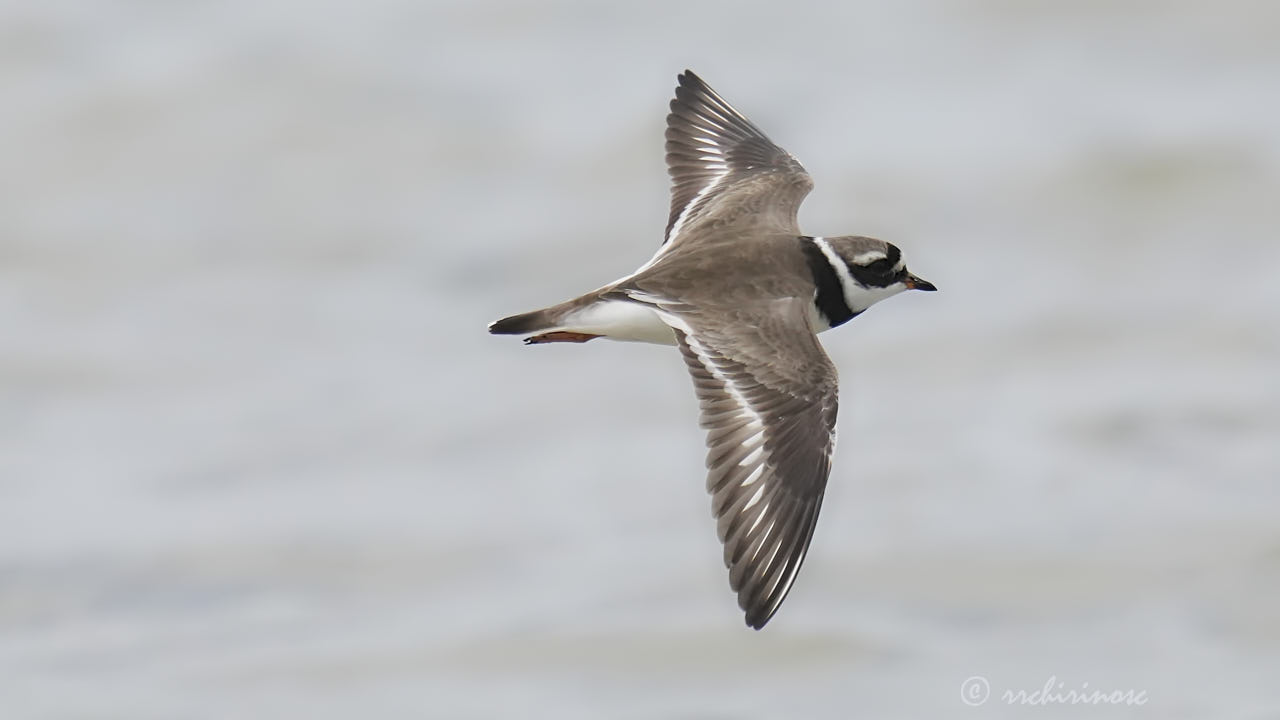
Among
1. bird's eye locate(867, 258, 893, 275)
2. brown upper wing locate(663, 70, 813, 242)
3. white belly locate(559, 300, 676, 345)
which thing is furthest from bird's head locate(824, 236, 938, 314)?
white belly locate(559, 300, 676, 345)

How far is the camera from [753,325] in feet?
29.5

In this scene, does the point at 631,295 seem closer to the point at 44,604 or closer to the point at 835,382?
the point at 835,382

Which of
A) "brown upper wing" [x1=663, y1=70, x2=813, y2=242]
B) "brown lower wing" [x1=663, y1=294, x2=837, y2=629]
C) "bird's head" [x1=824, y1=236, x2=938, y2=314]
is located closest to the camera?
"brown lower wing" [x1=663, y1=294, x2=837, y2=629]

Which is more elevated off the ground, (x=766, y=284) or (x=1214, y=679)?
(x=766, y=284)

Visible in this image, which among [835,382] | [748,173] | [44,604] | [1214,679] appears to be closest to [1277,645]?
[1214,679]

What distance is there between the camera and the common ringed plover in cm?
842

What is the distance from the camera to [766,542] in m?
8.38

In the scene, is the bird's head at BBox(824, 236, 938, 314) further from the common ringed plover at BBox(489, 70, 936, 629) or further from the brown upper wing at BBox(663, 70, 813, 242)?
the brown upper wing at BBox(663, 70, 813, 242)

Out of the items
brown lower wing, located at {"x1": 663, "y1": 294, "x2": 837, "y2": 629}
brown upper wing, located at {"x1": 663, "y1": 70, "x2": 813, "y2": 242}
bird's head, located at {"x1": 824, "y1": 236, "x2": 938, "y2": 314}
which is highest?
brown upper wing, located at {"x1": 663, "y1": 70, "x2": 813, "y2": 242}

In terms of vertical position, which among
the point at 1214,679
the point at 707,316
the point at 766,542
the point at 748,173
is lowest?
the point at 1214,679

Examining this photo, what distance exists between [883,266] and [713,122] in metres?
1.61

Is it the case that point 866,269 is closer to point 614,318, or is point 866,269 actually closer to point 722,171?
point 614,318

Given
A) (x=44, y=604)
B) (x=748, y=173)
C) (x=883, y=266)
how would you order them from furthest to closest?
(x=44, y=604)
(x=748, y=173)
(x=883, y=266)

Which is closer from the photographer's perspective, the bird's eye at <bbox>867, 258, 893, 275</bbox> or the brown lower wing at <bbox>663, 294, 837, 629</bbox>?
the brown lower wing at <bbox>663, 294, 837, 629</bbox>
